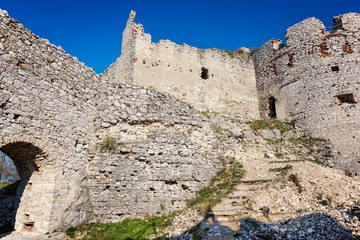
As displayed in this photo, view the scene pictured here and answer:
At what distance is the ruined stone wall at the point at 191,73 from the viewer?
51.5ft

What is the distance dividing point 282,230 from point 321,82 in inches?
460

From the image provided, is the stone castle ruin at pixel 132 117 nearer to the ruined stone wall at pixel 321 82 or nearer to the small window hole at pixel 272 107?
the ruined stone wall at pixel 321 82

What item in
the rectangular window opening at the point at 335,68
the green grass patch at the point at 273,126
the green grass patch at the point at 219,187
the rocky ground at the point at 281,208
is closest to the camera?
the rocky ground at the point at 281,208

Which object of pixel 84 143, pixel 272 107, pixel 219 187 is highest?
pixel 272 107

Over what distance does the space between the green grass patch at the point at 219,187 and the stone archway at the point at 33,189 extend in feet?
15.7

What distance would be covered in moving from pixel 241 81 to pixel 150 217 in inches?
528

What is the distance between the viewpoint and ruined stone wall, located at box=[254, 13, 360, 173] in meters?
13.6

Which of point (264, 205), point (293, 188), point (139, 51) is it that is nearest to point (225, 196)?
point (264, 205)

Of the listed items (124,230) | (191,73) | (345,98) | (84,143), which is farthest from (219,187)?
(345,98)

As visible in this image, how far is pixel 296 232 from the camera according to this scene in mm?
6219

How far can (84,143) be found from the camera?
30.2ft

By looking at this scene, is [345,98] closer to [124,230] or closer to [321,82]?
[321,82]

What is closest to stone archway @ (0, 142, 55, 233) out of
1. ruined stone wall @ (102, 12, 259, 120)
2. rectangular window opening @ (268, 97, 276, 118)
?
ruined stone wall @ (102, 12, 259, 120)

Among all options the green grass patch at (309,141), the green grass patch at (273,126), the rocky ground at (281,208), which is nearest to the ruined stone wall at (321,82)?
the green grass patch at (309,141)
